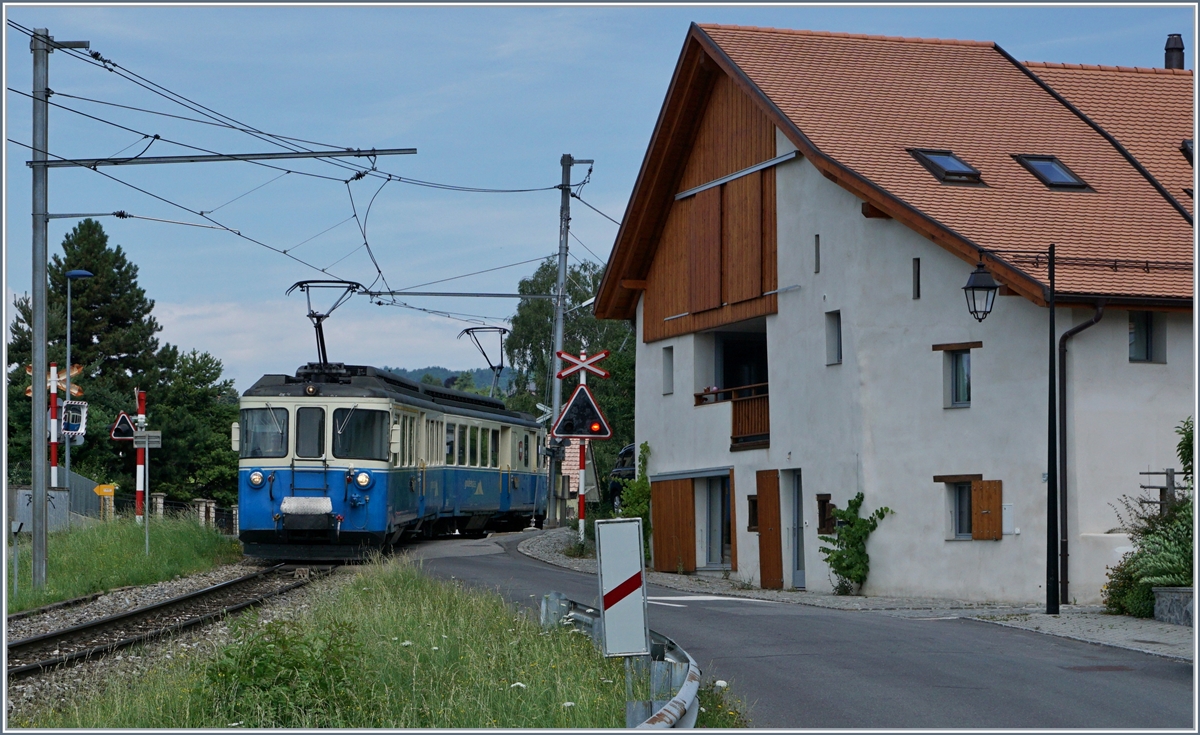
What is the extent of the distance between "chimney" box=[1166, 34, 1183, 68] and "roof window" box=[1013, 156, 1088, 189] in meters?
8.66

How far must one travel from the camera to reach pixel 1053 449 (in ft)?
A: 60.7

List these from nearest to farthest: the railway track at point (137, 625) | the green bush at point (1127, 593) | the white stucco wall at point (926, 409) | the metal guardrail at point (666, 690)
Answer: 1. the metal guardrail at point (666, 690)
2. the railway track at point (137, 625)
3. the green bush at point (1127, 593)
4. the white stucco wall at point (926, 409)

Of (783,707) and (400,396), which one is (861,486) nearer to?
(400,396)

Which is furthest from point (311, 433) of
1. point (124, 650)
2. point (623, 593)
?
point (623, 593)

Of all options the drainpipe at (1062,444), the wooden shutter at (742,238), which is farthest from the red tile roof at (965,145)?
the wooden shutter at (742,238)

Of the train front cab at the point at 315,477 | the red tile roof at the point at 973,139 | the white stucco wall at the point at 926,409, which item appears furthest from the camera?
the train front cab at the point at 315,477

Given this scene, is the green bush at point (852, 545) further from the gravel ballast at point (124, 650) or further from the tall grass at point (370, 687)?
the tall grass at point (370, 687)

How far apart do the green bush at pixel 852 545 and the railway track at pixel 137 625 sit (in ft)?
26.6

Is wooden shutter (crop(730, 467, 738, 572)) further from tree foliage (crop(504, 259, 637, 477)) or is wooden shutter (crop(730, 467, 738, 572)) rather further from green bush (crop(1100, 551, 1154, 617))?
tree foliage (crop(504, 259, 637, 477))

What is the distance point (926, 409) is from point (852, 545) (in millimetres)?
2425

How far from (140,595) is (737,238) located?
1323 centimetres

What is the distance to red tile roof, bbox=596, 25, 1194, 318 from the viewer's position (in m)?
22.1

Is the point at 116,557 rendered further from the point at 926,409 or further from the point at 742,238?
the point at 926,409

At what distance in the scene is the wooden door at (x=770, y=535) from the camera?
89.4 ft
